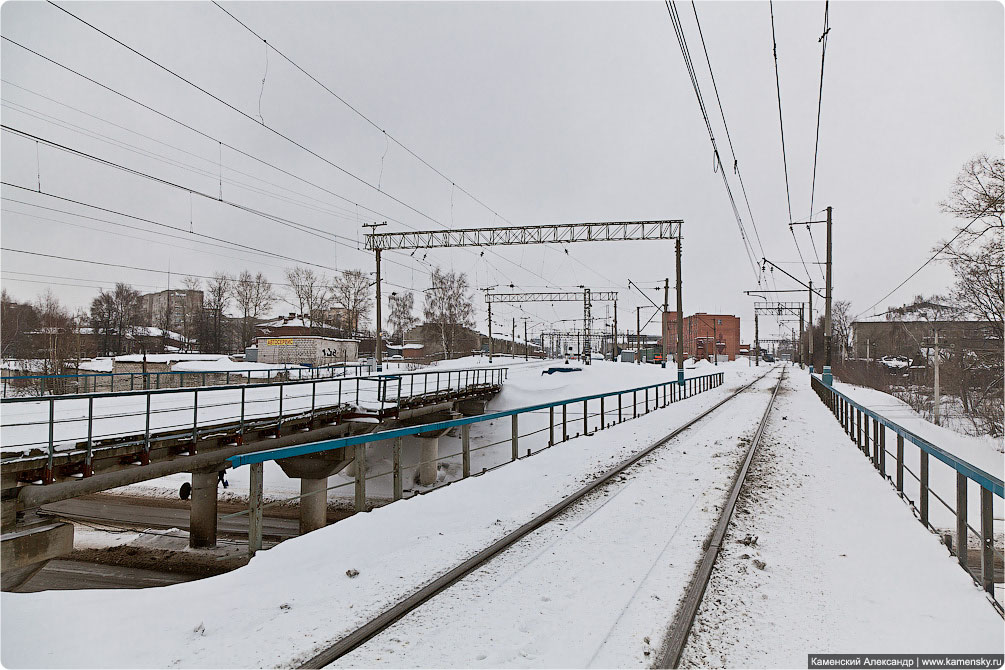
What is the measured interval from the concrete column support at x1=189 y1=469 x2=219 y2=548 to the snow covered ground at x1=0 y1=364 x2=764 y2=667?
10102mm

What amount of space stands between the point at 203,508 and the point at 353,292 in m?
56.5

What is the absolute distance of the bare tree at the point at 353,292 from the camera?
6838 centimetres

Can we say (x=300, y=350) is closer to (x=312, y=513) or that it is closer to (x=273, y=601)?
(x=312, y=513)

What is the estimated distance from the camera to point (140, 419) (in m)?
13.1

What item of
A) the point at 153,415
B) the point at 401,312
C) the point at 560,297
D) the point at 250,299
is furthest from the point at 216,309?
the point at 153,415

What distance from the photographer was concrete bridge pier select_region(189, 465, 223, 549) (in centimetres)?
1447

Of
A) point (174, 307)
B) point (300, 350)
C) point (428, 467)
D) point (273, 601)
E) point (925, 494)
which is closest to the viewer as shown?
point (273, 601)

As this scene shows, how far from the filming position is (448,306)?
6569 cm

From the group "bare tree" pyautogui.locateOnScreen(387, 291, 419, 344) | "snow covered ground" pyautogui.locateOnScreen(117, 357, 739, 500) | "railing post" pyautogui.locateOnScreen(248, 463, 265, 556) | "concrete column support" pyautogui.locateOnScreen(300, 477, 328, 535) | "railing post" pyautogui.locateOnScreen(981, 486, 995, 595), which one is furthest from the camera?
"bare tree" pyautogui.locateOnScreen(387, 291, 419, 344)

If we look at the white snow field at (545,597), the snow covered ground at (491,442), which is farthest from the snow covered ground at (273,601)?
the snow covered ground at (491,442)

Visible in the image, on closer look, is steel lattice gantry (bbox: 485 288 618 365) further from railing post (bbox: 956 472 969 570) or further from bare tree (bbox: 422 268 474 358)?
railing post (bbox: 956 472 969 570)

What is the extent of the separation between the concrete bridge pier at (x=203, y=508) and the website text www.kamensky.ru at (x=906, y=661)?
1434 centimetres

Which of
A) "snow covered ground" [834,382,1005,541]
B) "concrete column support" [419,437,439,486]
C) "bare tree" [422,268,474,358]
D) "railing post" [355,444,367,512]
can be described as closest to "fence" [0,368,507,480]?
"concrete column support" [419,437,439,486]

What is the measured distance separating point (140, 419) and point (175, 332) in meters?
70.5
